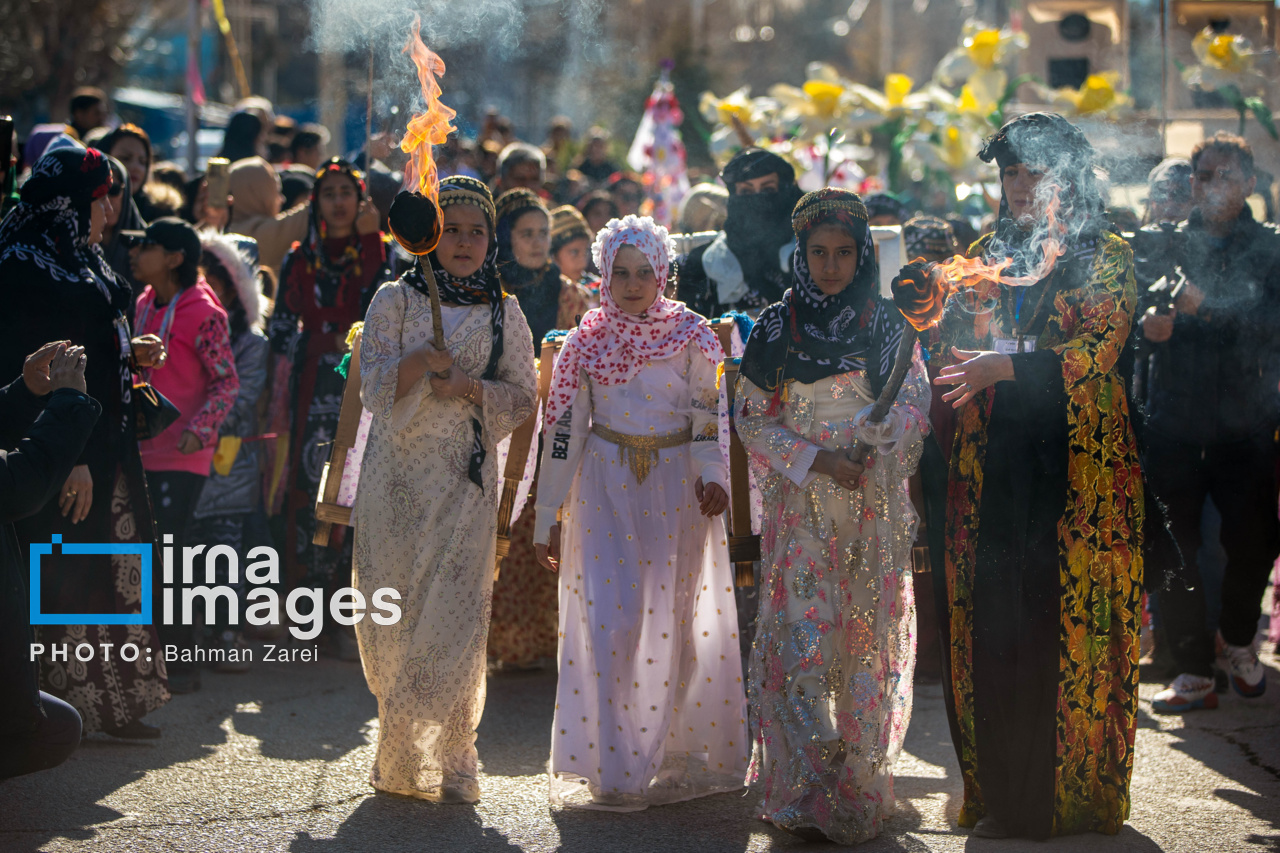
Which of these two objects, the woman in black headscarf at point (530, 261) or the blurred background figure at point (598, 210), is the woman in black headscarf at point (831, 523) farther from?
the blurred background figure at point (598, 210)

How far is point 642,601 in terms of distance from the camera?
4328mm

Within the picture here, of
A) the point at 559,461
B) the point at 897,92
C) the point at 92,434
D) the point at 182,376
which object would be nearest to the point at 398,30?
the point at 559,461

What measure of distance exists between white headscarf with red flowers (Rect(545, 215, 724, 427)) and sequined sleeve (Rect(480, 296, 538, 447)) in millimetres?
94

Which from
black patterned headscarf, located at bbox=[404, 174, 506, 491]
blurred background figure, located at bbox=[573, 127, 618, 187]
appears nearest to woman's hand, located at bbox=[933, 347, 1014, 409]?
black patterned headscarf, located at bbox=[404, 174, 506, 491]

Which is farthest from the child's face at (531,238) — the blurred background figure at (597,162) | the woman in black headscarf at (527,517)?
the blurred background figure at (597,162)

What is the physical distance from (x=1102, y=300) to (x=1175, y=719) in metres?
2.30

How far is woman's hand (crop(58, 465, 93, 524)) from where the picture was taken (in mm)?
4320

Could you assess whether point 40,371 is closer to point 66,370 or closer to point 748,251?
point 66,370

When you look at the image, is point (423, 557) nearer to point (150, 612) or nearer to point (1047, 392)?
point (150, 612)

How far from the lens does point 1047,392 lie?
3.91 meters

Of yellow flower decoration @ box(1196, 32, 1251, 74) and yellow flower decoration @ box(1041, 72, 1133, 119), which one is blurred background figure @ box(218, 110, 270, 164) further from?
yellow flower decoration @ box(1196, 32, 1251, 74)

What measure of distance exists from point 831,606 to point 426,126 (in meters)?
1.94

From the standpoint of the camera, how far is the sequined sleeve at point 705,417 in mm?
4289

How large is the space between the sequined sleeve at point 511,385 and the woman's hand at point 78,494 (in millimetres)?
1319
